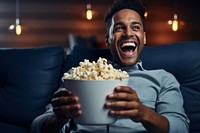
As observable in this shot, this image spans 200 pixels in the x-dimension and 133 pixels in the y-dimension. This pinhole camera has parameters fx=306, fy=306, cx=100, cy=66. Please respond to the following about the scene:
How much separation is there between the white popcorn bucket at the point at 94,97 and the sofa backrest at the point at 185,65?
73cm

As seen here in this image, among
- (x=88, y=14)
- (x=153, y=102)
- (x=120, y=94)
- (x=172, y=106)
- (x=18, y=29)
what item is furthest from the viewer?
(x=88, y=14)

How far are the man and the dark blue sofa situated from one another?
22 centimetres

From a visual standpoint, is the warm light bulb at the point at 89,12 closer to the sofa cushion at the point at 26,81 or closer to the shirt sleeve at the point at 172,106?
the sofa cushion at the point at 26,81

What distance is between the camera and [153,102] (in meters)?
1.23

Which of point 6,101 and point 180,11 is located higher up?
point 180,11

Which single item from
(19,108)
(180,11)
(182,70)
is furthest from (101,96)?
Answer: (180,11)

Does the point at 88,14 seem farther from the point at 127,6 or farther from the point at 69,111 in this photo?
the point at 69,111

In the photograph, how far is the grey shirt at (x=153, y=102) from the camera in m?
1.08

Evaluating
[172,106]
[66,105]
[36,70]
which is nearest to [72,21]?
[36,70]

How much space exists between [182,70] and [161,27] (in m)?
4.56

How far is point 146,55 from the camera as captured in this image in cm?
160

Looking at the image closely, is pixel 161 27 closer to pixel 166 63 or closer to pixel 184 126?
pixel 166 63

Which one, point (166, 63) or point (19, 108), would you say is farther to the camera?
Result: point (19, 108)

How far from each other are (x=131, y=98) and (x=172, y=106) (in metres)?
0.39
